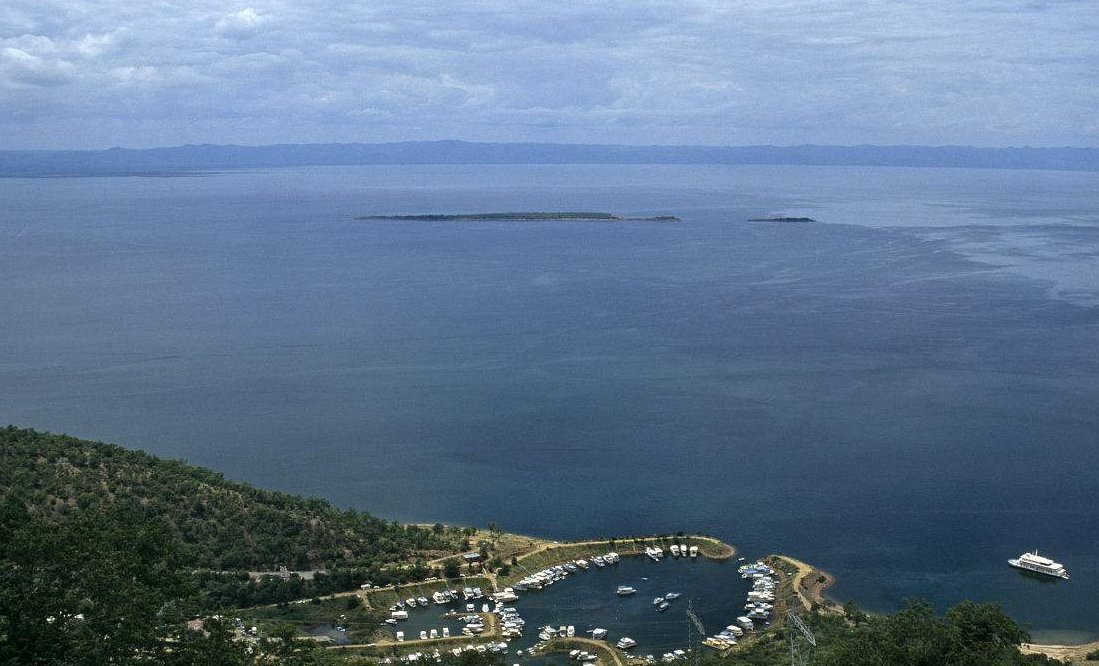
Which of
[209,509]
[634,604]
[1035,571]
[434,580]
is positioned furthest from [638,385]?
[209,509]

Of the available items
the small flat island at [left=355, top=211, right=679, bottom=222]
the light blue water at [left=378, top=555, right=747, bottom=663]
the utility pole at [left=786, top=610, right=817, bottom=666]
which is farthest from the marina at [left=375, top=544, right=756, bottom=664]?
the small flat island at [left=355, top=211, right=679, bottom=222]

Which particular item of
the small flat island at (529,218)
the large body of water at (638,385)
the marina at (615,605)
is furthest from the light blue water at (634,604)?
the small flat island at (529,218)

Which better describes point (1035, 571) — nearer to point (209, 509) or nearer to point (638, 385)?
point (638, 385)

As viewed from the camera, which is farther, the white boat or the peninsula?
the white boat

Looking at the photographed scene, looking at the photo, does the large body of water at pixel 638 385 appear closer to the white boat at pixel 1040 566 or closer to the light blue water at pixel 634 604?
the white boat at pixel 1040 566

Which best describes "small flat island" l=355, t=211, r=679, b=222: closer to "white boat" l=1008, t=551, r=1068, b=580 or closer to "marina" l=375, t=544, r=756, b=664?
"white boat" l=1008, t=551, r=1068, b=580

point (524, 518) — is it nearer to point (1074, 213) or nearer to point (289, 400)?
point (289, 400)
